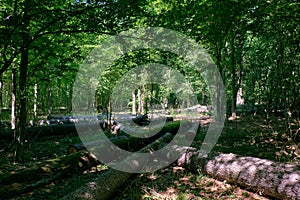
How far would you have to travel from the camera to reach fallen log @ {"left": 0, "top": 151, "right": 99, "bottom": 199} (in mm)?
3842

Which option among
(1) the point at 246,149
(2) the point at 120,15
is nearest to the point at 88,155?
(2) the point at 120,15

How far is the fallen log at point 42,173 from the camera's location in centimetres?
384

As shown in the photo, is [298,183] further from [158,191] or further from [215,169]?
[158,191]

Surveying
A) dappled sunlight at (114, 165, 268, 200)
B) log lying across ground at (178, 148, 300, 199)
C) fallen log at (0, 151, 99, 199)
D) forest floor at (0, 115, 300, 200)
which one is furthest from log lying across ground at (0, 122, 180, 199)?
log lying across ground at (178, 148, 300, 199)

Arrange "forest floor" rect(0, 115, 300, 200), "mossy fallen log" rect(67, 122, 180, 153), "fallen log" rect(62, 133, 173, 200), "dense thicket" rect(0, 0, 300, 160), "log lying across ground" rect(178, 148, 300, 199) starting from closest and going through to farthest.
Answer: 1. "fallen log" rect(62, 133, 173, 200)
2. "log lying across ground" rect(178, 148, 300, 199)
3. "dense thicket" rect(0, 0, 300, 160)
4. "forest floor" rect(0, 115, 300, 200)
5. "mossy fallen log" rect(67, 122, 180, 153)

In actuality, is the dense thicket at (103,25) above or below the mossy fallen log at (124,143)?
above

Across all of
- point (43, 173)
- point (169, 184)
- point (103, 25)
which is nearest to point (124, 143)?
point (169, 184)

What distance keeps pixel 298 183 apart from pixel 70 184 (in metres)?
4.63

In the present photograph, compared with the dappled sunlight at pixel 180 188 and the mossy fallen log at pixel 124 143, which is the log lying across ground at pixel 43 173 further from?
the mossy fallen log at pixel 124 143

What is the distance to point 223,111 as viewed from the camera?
1266cm

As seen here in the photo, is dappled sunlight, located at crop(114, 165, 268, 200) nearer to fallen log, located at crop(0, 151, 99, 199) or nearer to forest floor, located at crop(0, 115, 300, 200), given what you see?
forest floor, located at crop(0, 115, 300, 200)

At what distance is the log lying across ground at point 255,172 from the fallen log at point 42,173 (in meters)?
3.01

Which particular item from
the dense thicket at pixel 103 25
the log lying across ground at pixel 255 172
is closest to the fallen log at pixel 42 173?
the dense thicket at pixel 103 25

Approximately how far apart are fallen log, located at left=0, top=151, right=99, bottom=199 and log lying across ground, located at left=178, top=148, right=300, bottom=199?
3.01m
